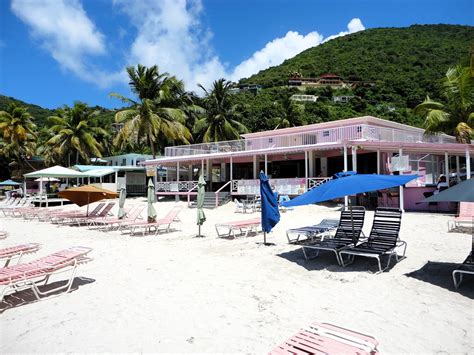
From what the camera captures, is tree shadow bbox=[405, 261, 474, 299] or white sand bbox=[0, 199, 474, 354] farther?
tree shadow bbox=[405, 261, 474, 299]

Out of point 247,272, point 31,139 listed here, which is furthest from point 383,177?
point 31,139

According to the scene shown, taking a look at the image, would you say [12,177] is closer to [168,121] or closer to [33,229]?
[168,121]

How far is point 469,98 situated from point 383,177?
15566 millimetres

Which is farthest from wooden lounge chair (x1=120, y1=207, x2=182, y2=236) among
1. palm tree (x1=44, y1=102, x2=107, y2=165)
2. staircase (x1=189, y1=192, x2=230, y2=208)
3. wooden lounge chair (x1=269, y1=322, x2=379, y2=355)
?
palm tree (x1=44, y1=102, x2=107, y2=165)

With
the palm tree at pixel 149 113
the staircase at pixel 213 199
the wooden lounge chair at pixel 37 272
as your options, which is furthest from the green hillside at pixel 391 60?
the wooden lounge chair at pixel 37 272

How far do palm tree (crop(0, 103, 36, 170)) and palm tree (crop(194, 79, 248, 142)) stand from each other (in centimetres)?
2021

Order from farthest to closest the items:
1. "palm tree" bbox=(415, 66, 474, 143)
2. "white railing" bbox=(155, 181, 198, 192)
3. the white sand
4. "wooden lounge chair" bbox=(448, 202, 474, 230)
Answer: "white railing" bbox=(155, 181, 198, 192), "palm tree" bbox=(415, 66, 474, 143), "wooden lounge chair" bbox=(448, 202, 474, 230), the white sand

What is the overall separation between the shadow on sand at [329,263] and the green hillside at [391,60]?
55745 millimetres

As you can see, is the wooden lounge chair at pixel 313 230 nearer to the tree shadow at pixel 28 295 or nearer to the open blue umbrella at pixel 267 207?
the open blue umbrella at pixel 267 207

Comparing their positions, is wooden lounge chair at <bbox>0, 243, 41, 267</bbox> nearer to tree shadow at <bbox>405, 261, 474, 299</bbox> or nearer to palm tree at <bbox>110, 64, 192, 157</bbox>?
tree shadow at <bbox>405, 261, 474, 299</bbox>

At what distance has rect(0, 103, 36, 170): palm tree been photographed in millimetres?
38625

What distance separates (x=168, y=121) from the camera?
105 ft

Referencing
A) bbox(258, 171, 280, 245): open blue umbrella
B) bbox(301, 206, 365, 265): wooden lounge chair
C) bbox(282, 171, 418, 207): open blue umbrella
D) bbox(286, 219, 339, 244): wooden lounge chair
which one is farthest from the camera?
bbox(258, 171, 280, 245): open blue umbrella

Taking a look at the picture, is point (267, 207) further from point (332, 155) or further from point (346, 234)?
point (332, 155)
